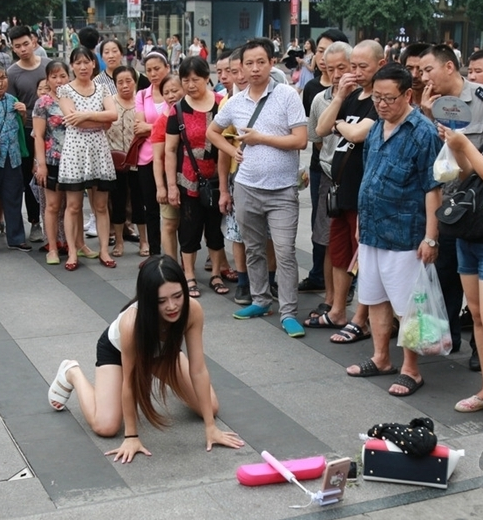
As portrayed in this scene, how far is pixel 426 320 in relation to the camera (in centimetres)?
554

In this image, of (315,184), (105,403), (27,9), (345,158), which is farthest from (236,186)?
(27,9)

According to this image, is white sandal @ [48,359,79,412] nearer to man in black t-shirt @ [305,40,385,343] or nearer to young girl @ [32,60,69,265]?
man in black t-shirt @ [305,40,385,343]

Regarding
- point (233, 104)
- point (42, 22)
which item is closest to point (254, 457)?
point (233, 104)

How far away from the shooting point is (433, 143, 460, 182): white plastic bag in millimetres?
5152

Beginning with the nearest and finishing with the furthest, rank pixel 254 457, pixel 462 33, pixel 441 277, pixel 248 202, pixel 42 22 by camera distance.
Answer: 1. pixel 254 457
2. pixel 441 277
3. pixel 248 202
4. pixel 42 22
5. pixel 462 33

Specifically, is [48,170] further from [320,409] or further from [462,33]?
[462,33]

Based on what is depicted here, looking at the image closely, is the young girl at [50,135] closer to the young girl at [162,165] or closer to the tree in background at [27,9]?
the young girl at [162,165]

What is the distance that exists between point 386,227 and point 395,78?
861 mm

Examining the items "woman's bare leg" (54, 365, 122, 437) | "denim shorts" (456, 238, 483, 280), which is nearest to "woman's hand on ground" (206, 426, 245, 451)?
"woman's bare leg" (54, 365, 122, 437)

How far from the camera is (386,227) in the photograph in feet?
18.7

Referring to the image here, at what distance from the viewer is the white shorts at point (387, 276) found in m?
5.72

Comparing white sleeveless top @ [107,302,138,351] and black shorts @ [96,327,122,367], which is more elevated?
white sleeveless top @ [107,302,138,351]

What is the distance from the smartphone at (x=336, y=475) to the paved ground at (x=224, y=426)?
10 centimetres

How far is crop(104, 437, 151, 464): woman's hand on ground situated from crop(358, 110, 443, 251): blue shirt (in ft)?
6.28
